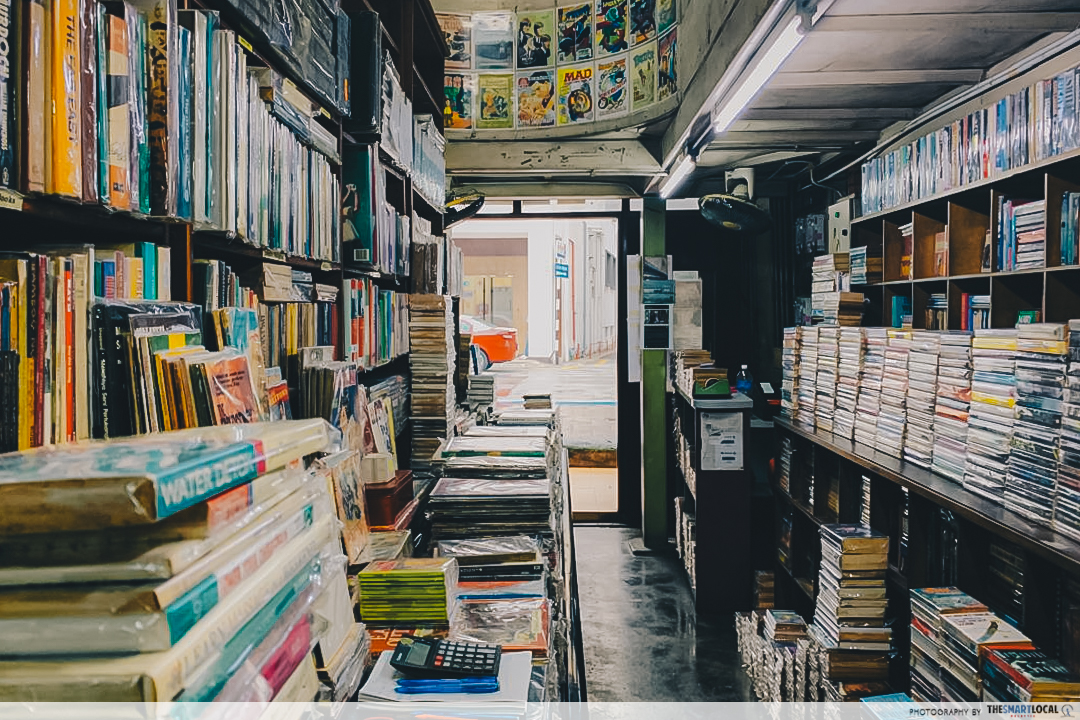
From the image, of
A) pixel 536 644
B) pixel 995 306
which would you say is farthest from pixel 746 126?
pixel 536 644

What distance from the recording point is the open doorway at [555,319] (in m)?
10.1

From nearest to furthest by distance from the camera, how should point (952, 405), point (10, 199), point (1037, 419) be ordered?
1. point (10, 199)
2. point (1037, 419)
3. point (952, 405)

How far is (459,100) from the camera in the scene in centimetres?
484

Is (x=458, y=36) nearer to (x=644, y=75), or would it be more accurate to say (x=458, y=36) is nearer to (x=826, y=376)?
(x=644, y=75)

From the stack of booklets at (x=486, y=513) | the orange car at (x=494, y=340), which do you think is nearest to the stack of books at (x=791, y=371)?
the stack of booklets at (x=486, y=513)

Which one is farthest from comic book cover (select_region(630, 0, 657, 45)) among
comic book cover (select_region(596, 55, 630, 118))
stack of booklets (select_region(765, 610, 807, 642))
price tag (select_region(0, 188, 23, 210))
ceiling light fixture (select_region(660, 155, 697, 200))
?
price tag (select_region(0, 188, 23, 210))

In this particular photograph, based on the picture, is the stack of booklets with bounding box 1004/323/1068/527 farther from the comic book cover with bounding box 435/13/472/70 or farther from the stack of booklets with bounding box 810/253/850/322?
the comic book cover with bounding box 435/13/472/70

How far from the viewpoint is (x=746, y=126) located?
394 centimetres

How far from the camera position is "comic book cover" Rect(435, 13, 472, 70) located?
4.61 meters

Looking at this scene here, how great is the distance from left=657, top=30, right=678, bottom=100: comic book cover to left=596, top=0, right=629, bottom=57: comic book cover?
0.30m

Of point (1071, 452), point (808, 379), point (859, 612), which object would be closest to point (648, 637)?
point (859, 612)

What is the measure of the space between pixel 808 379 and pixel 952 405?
1446mm

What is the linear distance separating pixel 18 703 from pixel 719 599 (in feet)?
15.1

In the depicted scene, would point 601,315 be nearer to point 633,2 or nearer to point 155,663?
point 633,2
